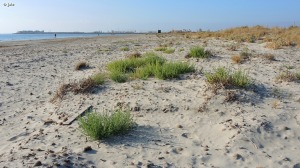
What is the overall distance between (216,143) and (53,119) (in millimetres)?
3088

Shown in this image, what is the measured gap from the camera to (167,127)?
6469 mm

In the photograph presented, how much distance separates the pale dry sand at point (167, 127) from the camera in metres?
5.32

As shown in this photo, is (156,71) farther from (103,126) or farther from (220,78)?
(103,126)

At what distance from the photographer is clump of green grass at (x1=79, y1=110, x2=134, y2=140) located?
576 cm

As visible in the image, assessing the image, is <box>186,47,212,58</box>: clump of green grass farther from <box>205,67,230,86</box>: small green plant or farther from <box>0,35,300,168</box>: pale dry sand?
<box>205,67,230,86</box>: small green plant

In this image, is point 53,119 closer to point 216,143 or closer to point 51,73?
point 216,143

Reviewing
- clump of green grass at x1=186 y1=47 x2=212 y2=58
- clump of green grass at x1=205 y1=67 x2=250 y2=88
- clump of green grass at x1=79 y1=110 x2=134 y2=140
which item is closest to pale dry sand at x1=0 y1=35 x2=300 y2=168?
clump of green grass at x1=79 y1=110 x2=134 y2=140

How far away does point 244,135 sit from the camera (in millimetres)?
5953

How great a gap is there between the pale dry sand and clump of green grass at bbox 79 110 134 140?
0.37ft

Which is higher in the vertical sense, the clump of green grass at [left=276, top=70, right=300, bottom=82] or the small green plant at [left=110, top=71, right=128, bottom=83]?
the clump of green grass at [left=276, top=70, right=300, bottom=82]

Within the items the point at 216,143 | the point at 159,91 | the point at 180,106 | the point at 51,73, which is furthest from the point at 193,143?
the point at 51,73

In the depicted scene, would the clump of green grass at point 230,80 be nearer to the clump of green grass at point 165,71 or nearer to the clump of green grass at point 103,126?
the clump of green grass at point 165,71

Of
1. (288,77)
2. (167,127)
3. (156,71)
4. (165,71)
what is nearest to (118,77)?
(156,71)

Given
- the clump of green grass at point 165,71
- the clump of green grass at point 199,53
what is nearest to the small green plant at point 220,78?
the clump of green grass at point 165,71
